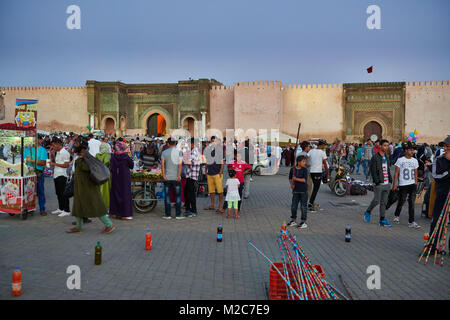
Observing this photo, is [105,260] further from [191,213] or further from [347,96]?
[347,96]

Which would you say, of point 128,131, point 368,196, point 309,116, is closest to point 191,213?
point 368,196

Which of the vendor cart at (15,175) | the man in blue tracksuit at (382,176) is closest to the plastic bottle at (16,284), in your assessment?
the vendor cart at (15,175)

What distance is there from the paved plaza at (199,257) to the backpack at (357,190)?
3.05m

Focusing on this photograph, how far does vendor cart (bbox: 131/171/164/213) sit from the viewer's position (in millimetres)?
7609

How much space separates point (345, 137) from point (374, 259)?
1095 inches

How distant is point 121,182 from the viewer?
7082 mm

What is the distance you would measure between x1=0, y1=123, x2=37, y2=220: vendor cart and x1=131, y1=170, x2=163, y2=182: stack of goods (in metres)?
1.92

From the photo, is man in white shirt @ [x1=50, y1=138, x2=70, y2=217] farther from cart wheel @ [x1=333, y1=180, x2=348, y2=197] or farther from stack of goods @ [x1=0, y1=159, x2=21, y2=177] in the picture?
cart wheel @ [x1=333, y1=180, x2=348, y2=197]

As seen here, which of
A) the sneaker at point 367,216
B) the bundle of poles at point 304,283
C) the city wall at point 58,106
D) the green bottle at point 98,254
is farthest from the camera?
the city wall at point 58,106

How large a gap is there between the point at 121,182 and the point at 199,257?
2.86 meters

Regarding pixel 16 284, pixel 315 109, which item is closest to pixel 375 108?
pixel 315 109

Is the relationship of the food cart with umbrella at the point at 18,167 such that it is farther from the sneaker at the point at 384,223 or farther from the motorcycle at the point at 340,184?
the motorcycle at the point at 340,184

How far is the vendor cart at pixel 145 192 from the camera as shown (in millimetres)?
7609

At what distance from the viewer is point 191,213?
766 centimetres
